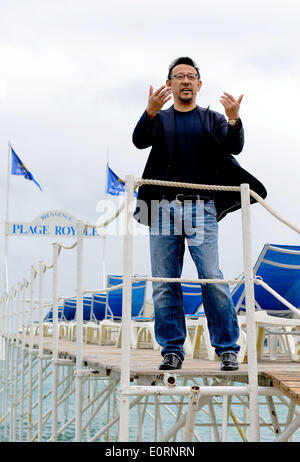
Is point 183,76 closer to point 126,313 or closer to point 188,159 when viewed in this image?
point 188,159

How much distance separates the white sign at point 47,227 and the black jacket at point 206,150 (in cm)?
1404

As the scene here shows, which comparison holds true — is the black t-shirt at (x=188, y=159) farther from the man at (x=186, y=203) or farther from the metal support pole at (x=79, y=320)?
the metal support pole at (x=79, y=320)

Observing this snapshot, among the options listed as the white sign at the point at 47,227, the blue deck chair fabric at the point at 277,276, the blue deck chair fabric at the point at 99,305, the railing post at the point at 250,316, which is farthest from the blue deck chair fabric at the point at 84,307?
the railing post at the point at 250,316

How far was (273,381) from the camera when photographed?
3094 millimetres

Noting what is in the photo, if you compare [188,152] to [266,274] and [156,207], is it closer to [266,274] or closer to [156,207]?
[156,207]

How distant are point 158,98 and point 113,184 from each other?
16.0m

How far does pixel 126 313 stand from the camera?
111 inches

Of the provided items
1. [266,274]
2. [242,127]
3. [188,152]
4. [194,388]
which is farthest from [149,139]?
[266,274]

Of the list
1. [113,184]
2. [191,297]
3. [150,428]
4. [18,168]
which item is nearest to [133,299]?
[191,297]

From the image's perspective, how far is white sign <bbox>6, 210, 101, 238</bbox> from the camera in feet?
57.1

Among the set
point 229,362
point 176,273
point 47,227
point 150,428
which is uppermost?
point 47,227

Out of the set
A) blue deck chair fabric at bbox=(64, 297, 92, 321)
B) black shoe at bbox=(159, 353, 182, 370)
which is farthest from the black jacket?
blue deck chair fabric at bbox=(64, 297, 92, 321)

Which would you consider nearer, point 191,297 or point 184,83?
point 184,83

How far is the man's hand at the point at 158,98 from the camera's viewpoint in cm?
324
